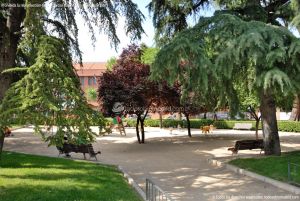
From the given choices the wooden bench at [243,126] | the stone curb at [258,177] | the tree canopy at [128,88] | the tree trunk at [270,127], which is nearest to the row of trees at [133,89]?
the tree canopy at [128,88]

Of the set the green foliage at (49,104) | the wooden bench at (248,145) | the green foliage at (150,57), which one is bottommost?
the wooden bench at (248,145)

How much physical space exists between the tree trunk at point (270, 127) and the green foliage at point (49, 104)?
9.32 meters

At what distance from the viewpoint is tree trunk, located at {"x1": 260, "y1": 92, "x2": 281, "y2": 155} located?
52.4 feet

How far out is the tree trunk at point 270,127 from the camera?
52.4ft

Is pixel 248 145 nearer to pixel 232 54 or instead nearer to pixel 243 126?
pixel 232 54

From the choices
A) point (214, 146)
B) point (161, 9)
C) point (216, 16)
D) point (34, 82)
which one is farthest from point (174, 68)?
point (214, 146)

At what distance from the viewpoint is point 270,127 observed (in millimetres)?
16141

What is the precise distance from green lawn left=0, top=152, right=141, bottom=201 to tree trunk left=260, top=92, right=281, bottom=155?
6.09m

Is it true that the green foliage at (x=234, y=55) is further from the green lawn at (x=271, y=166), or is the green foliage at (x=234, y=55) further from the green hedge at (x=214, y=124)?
the green hedge at (x=214, y=124)

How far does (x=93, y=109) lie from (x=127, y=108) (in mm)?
14002

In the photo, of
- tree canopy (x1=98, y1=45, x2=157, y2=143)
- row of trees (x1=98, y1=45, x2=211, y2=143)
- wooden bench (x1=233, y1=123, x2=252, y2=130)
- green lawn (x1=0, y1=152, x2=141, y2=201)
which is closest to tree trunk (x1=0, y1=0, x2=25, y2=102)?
green lawn (x1=0, y1=152, x2=141, y2=201)

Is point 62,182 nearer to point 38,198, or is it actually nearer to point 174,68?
point 38,198

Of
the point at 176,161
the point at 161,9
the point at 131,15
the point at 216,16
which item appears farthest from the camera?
the point at 161,9

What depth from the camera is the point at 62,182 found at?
10.6 metres
